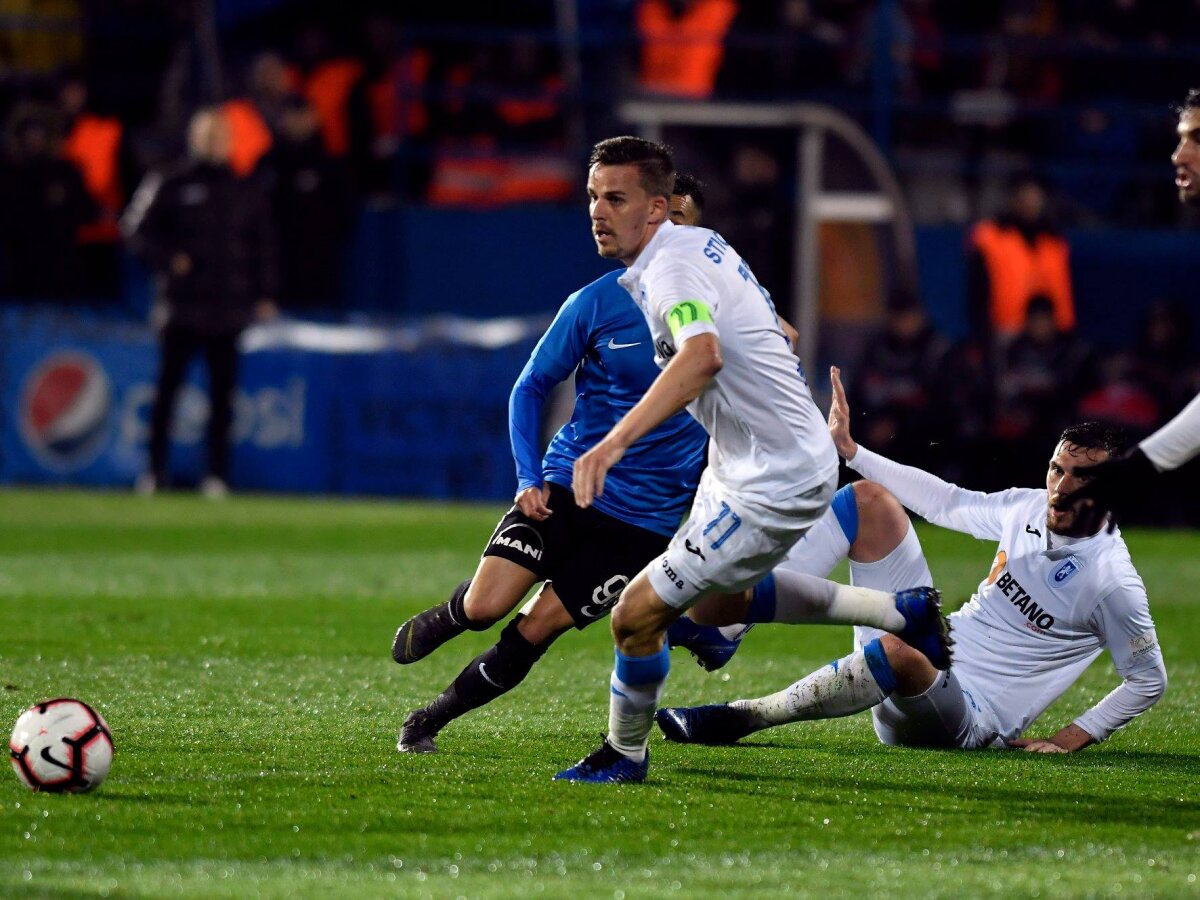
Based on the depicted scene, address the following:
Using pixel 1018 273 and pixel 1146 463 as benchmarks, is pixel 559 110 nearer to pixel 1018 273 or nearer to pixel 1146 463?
pixel 1018 273

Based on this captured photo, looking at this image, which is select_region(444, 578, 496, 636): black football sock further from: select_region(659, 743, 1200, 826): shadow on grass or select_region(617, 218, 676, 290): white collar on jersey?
select_region(617, 218, 676, 290): white collar on jersey

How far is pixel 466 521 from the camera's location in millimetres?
14414

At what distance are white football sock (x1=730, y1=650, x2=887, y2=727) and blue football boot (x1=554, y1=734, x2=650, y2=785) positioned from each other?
2.37 ft

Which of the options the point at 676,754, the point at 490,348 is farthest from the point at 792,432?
the point at 490,348

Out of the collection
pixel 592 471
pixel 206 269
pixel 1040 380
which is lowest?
pixel 1040 380

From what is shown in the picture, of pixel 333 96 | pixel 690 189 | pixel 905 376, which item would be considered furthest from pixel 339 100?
pixel 690 189

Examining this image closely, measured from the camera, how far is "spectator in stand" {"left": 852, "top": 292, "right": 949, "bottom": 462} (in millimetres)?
14602

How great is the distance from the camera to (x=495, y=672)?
625 centimetres

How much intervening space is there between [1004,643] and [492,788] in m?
1.90

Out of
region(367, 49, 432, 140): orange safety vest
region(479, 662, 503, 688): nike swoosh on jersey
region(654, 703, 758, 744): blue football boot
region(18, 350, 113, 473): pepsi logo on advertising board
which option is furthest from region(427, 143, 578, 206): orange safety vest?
region(479, 662, 503, 688): nike swoosh on jersey

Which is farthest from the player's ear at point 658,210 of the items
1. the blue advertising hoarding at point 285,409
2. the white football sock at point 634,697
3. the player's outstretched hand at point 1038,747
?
the blue advertising hoarding at point 285,409

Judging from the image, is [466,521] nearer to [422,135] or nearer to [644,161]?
[422,135]

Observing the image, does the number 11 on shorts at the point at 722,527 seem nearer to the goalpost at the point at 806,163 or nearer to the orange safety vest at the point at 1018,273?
the orange safety vest at the point at 1018,273

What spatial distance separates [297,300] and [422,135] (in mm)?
1683
